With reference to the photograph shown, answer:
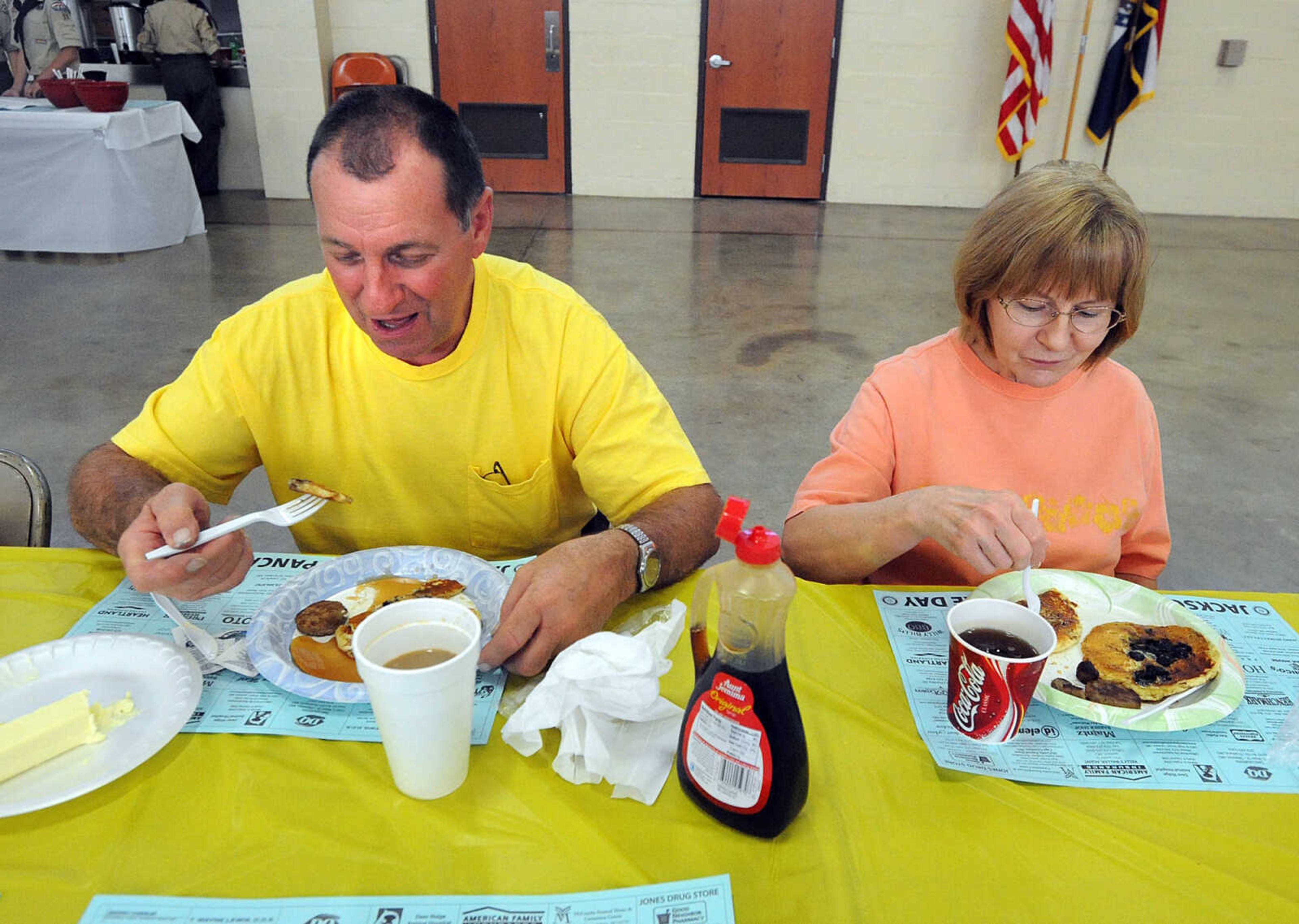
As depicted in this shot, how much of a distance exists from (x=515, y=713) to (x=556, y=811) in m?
0.11

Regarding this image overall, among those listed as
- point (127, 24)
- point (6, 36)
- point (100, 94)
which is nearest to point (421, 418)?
point (100, 94)

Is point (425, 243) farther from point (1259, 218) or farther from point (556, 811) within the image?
point (1259, 218)

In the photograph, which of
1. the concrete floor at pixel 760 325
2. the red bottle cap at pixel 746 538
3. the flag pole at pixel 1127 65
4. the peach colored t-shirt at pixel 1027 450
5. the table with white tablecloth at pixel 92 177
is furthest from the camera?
the flag pole at pixel 1127 65

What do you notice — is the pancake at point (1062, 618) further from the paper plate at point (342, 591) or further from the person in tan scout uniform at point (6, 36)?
Answer: the person in tan scout uniform at point (6, 36)

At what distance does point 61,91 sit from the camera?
509 centimetres

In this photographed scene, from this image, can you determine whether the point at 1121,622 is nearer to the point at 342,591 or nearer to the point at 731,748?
the point at 731,748

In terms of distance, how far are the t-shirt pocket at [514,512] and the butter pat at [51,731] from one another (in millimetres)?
646

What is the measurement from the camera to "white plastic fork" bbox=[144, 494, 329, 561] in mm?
997

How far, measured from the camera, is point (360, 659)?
0.74m

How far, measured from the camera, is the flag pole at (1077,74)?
21.6ft

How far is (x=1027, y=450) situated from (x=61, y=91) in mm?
5887

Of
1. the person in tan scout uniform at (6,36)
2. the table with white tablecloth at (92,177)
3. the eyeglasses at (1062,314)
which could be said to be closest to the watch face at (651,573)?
the eyeglasses at (1062,314)

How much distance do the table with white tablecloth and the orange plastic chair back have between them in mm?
1355

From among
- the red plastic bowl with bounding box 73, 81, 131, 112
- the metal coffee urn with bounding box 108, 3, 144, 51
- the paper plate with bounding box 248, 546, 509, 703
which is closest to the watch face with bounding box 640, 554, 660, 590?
the paper plate with bounding box 248, 546, 509, 703
